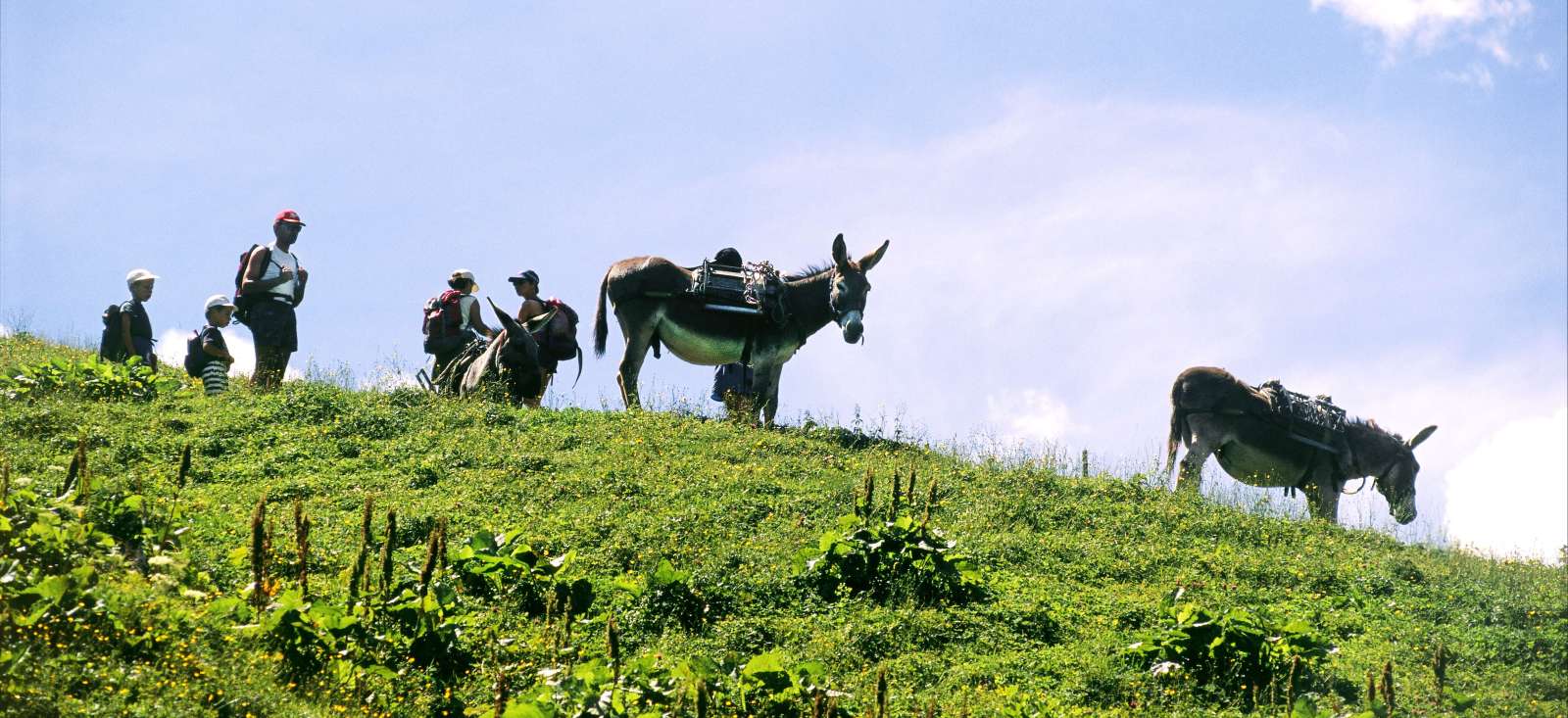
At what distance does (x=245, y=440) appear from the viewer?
14672 mm

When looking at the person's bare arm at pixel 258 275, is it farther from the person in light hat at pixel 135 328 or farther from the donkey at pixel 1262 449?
the donkey at pixel 1262 449

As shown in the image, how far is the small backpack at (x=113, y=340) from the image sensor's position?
1855cm

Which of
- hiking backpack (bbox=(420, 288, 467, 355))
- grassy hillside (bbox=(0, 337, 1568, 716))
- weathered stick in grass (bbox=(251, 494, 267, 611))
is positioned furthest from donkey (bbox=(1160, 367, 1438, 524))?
weathered stick in grass (bbox=(251, 494, 267, 611))

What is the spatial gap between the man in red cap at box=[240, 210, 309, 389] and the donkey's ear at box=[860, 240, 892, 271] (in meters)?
7.33

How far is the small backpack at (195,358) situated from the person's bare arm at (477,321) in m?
3.28

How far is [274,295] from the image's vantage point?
1781 cm

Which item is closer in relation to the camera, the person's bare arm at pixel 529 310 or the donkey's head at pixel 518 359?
the donkey's head at pixel 518 359

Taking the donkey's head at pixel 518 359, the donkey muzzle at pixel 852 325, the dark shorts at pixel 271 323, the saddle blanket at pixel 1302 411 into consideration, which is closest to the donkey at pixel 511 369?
the donkey's head at pixel 518 359

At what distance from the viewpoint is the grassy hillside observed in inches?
336

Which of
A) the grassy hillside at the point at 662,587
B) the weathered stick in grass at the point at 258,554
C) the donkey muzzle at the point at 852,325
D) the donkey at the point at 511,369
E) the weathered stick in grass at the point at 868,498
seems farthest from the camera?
the donkey muzzle at the point at 852,325

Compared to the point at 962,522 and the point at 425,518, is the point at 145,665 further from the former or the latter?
the point at 962,522

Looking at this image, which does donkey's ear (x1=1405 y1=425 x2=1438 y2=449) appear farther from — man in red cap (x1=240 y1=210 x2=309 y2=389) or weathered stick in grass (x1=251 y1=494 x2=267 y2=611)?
weathered stick in grass (x1=251 y1=494 x2=267 y2=611)

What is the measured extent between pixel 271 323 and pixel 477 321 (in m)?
2.57

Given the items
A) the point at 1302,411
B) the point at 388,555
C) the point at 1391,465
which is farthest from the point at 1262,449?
the point at 388,555
